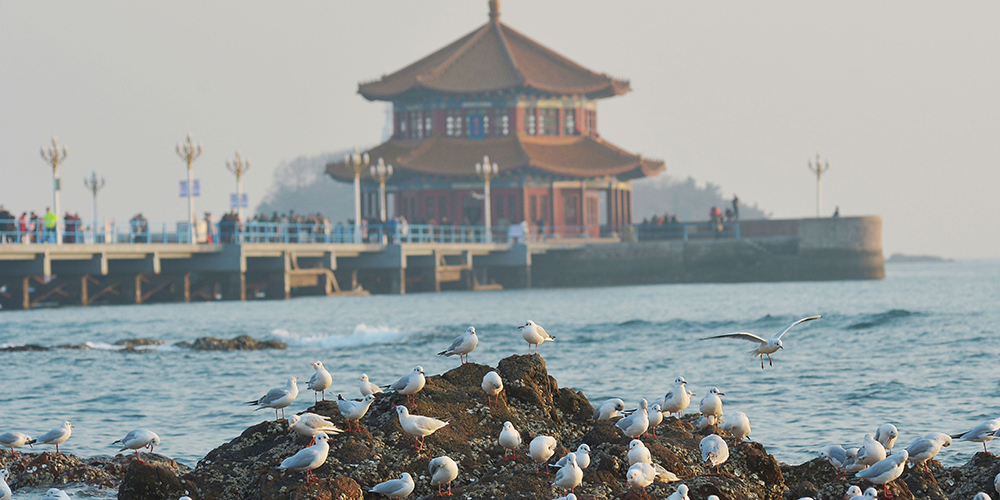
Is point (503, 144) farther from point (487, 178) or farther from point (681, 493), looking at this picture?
point (681, 493)

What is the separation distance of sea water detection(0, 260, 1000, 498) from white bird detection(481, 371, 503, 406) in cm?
353

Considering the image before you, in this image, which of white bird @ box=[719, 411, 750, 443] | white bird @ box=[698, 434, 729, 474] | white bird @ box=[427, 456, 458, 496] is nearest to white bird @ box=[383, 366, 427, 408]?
white bird @ box=[427, 456, 458, 496]

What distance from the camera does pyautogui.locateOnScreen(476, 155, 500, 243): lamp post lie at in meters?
55.6

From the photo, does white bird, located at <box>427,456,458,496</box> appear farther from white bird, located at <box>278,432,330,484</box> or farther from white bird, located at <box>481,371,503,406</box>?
white bird, located at <box>481,371,503,406</box>

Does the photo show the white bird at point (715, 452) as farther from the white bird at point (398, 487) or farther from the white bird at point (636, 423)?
the white bird at point (398, 487)

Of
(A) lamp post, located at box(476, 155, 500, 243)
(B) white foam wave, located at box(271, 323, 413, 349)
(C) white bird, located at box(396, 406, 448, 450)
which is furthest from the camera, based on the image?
(A) lamp post, located at box(476, 155, 500, 243)

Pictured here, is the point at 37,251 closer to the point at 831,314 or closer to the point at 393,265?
the point at 393,265

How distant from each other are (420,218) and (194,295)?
18971mm

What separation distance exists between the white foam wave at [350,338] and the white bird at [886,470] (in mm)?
19208

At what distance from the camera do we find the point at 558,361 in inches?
932

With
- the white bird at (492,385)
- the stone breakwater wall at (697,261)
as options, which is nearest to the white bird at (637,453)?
the white bird at (492,385)

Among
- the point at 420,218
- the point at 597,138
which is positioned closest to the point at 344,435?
the point at 420,218

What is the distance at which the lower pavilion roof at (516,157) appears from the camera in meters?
60.8

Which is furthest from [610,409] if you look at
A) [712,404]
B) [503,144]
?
[503,144]
